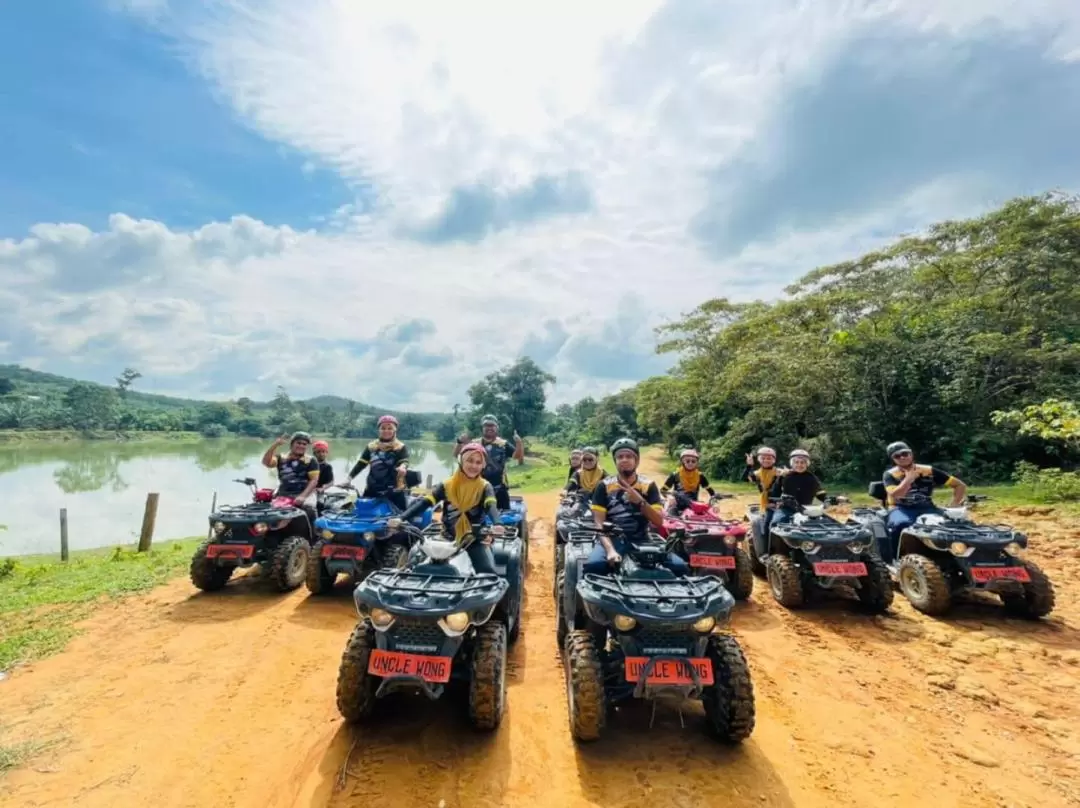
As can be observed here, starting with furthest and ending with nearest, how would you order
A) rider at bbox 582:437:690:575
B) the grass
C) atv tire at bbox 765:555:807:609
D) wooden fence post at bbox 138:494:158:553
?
wooden fence post at bbox 138:494:158:553 < atv tire at bbox 765:555:807:609 < the grass < rider at bbox 582:437:690:575

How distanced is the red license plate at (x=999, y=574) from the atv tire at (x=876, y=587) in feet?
2.56

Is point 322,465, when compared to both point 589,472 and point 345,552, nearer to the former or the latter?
point 345,552

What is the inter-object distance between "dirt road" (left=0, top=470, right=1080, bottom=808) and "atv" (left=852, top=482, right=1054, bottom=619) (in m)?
0.27

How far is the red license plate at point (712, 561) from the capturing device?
661 centimetres

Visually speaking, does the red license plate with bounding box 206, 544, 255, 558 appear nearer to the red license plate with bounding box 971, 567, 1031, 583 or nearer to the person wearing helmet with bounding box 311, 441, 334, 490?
the person wearing helmet with bounding box 311, 441, 334, 490

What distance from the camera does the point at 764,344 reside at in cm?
1878

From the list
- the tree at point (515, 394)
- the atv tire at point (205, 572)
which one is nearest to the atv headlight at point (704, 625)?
the atv tire at point (205, 572)

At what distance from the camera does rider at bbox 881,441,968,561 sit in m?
6.66

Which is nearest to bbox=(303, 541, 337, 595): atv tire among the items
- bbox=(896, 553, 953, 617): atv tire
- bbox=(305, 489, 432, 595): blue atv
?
bbox=(305, 489, 432, 595): blue atv

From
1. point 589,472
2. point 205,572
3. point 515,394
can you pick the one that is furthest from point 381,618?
point 515,394

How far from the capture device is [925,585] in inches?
237

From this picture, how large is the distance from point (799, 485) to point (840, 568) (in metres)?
1.50

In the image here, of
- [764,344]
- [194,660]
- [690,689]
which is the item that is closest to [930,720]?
[690,689]

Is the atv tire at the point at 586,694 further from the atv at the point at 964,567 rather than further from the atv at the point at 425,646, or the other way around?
the atv at the point at 964,567
